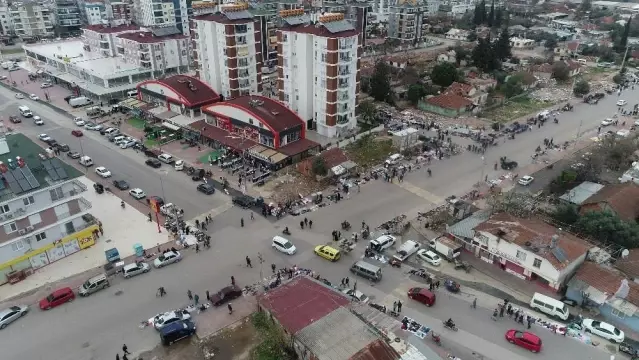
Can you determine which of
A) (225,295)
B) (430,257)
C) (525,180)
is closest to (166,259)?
(225,295)

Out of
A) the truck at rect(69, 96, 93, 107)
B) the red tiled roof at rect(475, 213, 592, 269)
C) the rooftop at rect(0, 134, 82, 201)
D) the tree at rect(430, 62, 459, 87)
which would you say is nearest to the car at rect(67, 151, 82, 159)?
the rooftop at rect(0, 134, 82, 201)

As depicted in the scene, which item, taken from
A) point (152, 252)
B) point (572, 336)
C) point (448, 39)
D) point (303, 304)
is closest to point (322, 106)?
point (152, 252)

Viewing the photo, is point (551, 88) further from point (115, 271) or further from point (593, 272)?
point (115, 271)

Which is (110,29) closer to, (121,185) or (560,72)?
(121,185)

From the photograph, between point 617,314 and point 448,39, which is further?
point 448,39

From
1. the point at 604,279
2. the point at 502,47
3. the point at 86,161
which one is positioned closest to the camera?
the point at 604,279

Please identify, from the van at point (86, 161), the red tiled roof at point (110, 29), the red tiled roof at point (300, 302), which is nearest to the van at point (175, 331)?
the red tiled roof at point (300, 302)
